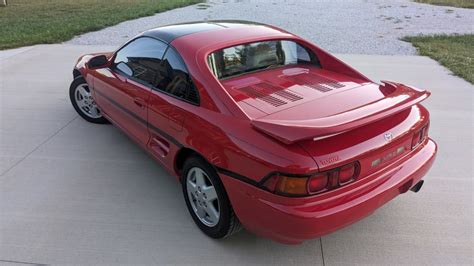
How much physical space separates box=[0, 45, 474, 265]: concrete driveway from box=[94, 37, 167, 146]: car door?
44 centimetres

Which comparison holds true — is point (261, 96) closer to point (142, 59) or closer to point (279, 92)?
point (279, 92)

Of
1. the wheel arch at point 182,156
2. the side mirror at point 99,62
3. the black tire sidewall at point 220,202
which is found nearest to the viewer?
the black tire sidewall at point 220,202

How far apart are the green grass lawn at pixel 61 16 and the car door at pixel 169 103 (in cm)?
701

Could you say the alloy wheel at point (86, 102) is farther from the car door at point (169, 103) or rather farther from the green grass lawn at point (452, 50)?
the green grass lawn at point (452, 50)

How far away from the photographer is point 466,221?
3.09 m

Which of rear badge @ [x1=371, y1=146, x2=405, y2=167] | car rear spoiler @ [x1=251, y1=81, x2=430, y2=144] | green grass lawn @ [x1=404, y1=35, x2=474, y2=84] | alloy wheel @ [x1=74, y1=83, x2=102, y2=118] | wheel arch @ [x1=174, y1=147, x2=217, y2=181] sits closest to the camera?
car rear spoiler @ [x1=251, y1=81, x2=430, y2=144]

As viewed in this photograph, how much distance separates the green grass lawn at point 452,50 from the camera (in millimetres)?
7000

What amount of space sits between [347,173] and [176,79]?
4.96 feet

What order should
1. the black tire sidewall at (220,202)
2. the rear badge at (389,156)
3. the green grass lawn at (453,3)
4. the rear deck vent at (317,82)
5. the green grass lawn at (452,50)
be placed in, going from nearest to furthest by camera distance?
1. the rear badge at (389,156)
2. the black tire sidewall at (220,202)
3. the rear deck vent at (317,82)
4. the green grass lawn at (452,50)
5. the green grass lawn at (453,3)

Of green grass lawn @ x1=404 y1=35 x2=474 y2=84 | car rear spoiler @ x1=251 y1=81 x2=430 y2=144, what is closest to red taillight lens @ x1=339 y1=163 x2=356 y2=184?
car rear spoiler @ x1=251 y1=81 x2=430 y2=144

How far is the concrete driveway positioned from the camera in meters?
2.74

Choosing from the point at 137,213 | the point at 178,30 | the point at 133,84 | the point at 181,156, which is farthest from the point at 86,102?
the point at 181,156

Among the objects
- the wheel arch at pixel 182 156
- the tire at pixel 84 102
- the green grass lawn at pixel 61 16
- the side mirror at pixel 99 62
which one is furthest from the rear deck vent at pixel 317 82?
the green grass lawn at pixel 61 16

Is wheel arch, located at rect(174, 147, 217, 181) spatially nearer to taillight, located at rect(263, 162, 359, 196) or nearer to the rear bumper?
the rear bumper
